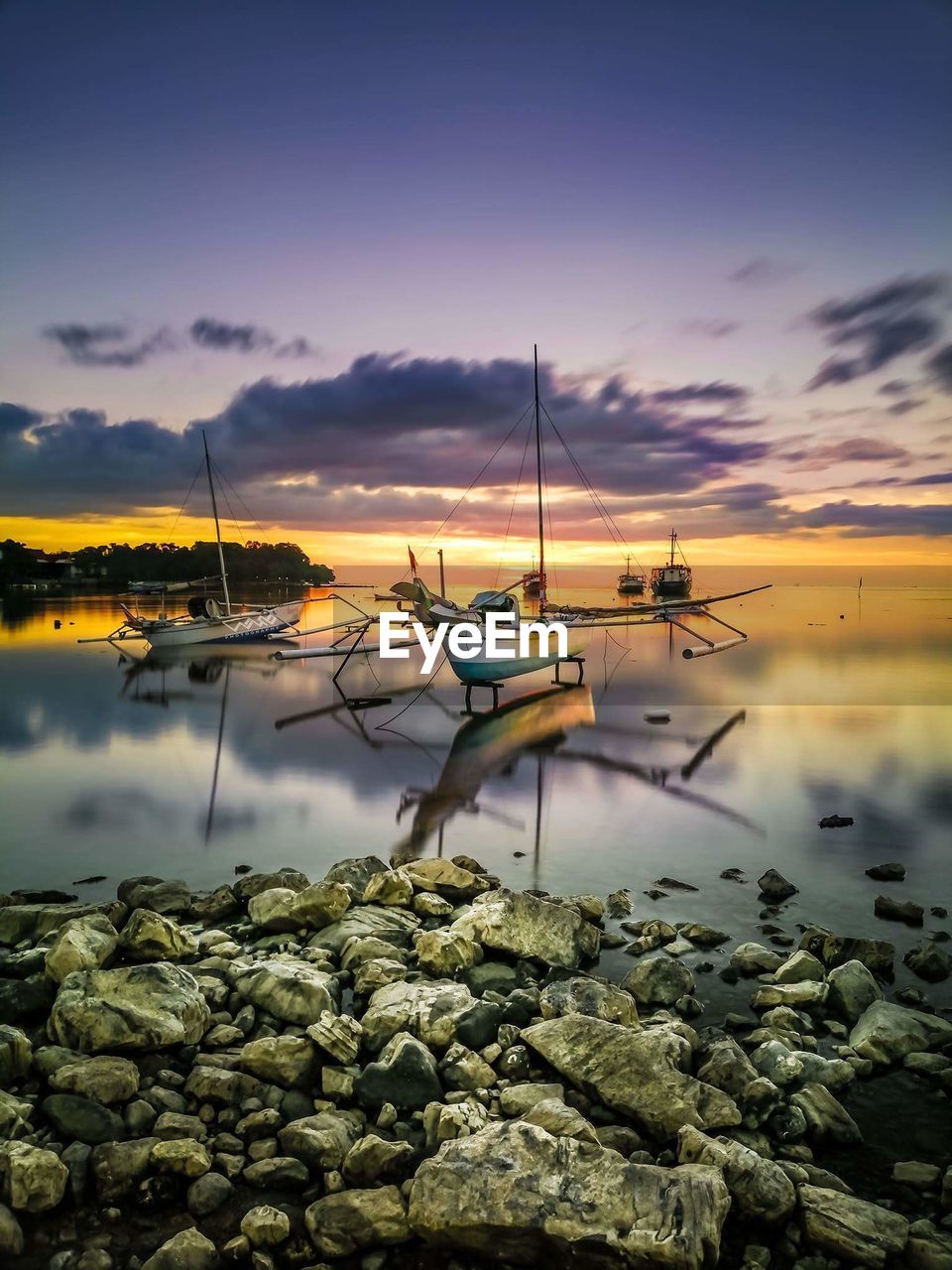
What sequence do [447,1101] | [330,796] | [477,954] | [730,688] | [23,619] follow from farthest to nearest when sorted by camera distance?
[23,619] < [730,688] < [330,796] < [477,954] < [447,1101]

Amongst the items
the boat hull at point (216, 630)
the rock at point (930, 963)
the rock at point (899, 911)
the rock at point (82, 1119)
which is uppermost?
the boat hull at point (216, 630)

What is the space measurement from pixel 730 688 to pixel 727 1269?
32.2 m

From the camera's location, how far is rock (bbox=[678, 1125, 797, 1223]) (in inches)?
190

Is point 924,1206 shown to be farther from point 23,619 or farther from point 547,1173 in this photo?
point 23,619

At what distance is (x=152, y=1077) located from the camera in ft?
19.7

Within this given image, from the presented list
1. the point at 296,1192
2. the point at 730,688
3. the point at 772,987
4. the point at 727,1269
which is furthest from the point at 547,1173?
A: the point at 730,688

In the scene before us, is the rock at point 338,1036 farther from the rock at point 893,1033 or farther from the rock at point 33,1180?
the rock at point 893,1033

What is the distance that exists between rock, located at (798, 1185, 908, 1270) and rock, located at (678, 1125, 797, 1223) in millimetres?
148

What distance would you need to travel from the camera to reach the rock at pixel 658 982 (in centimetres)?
750

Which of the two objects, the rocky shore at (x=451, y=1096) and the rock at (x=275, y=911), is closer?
the rocky shore at (x=451, y=1096)

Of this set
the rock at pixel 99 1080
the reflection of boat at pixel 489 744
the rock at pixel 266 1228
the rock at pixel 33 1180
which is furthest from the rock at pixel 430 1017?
the reflection of boat at pixel 489 744

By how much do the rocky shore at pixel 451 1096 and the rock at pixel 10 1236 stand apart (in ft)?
0.04

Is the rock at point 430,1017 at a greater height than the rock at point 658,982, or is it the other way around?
the rock at point 430,1017

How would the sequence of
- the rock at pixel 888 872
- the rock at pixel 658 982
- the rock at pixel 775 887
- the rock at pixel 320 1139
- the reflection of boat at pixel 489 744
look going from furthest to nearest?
the reflection of boat at pixel 489 744
the rock at pixel 888 872
the rock at pixel 775 887
the rock at pixel 658 982
the rock at pixel 320 1139
